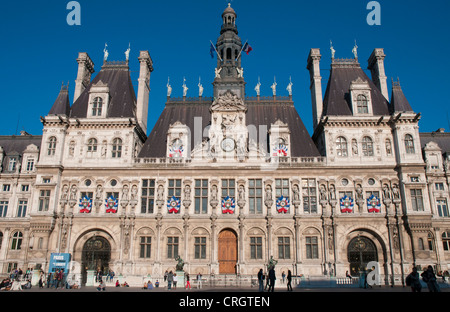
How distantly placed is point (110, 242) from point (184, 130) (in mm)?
14727

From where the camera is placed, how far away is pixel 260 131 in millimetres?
45219

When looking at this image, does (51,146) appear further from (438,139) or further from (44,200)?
(438,139)

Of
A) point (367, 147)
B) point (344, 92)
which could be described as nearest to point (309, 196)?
point (367, 147)

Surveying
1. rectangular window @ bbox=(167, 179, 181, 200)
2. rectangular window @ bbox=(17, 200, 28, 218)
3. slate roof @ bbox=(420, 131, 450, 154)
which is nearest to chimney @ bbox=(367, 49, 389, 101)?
slate roof @ bbox=(420, 131, 450, 154)

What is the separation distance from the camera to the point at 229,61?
1984 inches

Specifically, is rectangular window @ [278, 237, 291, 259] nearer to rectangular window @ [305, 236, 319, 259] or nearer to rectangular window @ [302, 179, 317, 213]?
rectangular window @ [305, 236, 319, 259]

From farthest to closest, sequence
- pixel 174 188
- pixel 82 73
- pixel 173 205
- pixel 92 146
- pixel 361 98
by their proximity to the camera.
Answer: pixel 82 73 < pixel 361 98 < pixel 92 146 < pixel 174 188 < pixel 173 205

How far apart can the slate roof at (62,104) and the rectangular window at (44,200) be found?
9.69 m

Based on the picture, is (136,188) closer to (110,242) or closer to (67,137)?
(110,242)

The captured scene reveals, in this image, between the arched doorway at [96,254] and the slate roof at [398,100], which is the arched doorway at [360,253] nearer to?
the slate roof at [398,100]

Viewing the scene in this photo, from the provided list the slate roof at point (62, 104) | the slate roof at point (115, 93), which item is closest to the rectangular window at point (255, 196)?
the slate roof at point (115, 93)

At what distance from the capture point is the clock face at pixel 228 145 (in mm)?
42500

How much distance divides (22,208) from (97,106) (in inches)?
612
